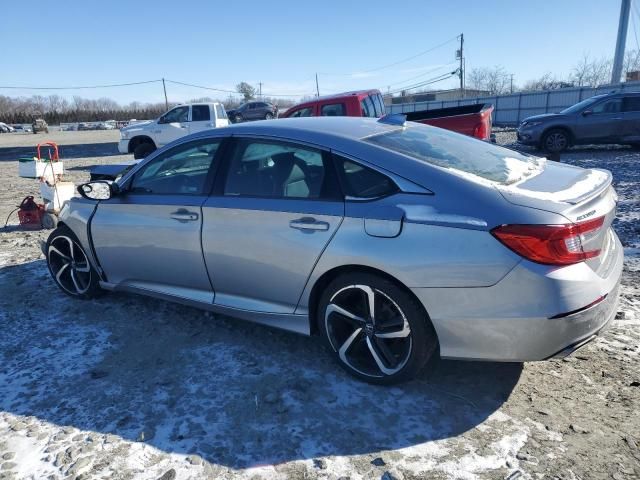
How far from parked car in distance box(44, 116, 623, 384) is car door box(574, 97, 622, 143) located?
1165cm

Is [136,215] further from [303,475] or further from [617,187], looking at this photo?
[617,187]

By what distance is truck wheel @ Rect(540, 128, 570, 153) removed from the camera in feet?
44.5

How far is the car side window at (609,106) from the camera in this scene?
1310cm

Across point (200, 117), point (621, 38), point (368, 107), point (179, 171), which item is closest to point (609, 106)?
point (368, 107)

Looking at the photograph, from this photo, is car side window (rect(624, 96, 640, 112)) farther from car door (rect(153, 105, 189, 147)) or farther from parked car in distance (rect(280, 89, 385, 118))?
car door (rect(153, 105, 189, 147))

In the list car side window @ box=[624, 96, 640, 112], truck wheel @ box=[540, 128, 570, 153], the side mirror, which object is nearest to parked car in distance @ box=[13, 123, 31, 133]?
truck wheel @ box=[540, 128, 570, 153]

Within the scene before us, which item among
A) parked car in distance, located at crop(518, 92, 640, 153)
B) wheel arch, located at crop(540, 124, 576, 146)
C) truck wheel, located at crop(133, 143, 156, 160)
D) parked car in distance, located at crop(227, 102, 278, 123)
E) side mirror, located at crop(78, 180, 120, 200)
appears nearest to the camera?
side mirror, located at crop(78, 180, 120, 200)

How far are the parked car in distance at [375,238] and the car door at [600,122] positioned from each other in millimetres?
11646

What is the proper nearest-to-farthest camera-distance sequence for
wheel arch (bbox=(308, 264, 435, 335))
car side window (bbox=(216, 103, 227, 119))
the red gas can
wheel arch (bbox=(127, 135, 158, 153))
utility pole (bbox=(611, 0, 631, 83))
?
wheel arch (bbox=(308, 264, 435, 335)) < the red gas can < wheel arch (bbox=(127, 135, 158, 153)) < car side window (bbox=(216, 103, 227, 119)) < utility pole (bbox=(611, 0, 631, 83))

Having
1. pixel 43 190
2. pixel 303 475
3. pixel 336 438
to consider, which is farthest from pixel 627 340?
pixel 43 190

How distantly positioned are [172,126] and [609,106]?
12799 millimetres

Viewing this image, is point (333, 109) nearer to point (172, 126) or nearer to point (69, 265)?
point (172, 126)

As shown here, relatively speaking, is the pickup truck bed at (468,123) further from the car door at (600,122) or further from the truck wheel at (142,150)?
the truck wheel at (142,150)

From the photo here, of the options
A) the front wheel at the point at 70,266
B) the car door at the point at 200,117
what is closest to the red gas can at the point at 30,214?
the front wheel at the point at 70,266
